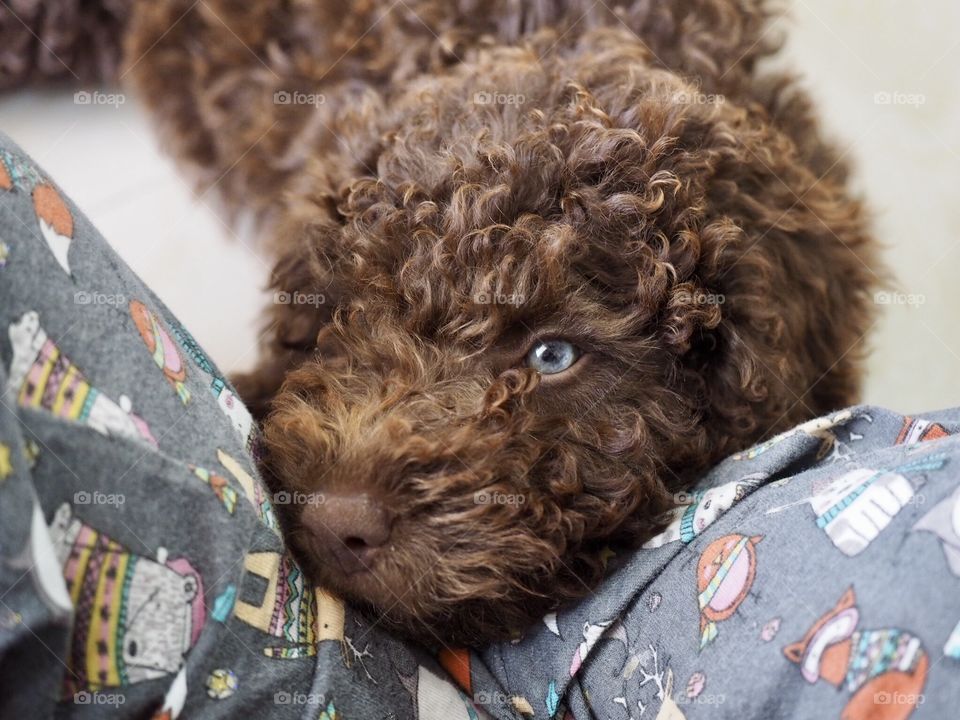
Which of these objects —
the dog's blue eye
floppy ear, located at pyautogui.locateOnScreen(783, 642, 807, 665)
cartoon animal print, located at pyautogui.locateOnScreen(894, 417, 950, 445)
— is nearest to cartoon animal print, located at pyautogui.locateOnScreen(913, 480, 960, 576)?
floppy ear, located at pyautogui.locateOnScreen(783, 642, 807, 665)

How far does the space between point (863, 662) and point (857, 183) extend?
2.27 meters

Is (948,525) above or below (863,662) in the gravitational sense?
above

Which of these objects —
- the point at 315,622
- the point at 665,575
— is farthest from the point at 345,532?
the point at 665,575

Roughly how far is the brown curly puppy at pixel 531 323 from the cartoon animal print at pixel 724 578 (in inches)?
9.7

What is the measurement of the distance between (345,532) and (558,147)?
38.0 inches

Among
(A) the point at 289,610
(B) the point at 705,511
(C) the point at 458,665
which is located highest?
(B) the point at 705,511

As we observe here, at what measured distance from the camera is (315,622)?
5.57 ft

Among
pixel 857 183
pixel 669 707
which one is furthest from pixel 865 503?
pixel 857 183

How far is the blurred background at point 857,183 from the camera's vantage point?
3105mm

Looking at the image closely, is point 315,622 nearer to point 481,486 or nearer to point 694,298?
point 481,486

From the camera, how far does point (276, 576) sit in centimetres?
162

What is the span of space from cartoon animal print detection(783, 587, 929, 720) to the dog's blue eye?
781 mm

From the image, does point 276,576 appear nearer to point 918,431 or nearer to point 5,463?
point 5,463

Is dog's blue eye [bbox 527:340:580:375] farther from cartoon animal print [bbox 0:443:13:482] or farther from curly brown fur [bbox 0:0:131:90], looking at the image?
curly brown fur [bbox 0:0:131:90]
